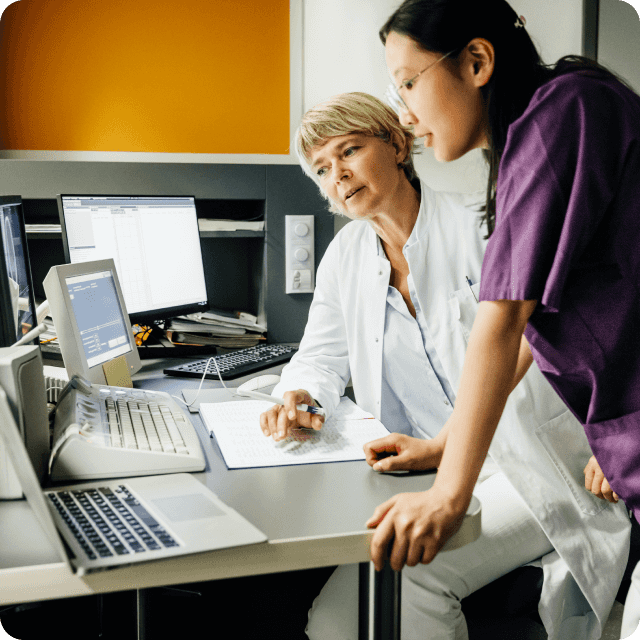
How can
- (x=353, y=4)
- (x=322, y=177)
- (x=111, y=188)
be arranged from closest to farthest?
(x=322, y=177) → (x=111, y=188) → (x=353, y=4)

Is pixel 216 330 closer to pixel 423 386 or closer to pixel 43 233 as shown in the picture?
pixel 43 233

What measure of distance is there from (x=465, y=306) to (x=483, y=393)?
0.65 m

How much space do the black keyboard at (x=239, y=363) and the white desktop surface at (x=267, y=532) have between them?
668 mm

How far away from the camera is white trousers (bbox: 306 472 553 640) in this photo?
1.03 meters

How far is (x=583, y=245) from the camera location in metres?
0.75

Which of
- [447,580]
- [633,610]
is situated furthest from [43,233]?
[633,610]

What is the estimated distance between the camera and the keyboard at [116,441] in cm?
91

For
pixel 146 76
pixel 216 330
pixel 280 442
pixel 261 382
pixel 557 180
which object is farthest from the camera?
pixel 146 76

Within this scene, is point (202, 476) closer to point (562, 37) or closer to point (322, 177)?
point (322, 177)

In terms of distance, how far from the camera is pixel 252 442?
111cm

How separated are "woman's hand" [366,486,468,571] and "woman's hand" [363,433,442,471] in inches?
8.0

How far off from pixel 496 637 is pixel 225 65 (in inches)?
96.7

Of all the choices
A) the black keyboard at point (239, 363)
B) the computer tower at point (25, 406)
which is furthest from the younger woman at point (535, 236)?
the black keyboard at point (239, 363)

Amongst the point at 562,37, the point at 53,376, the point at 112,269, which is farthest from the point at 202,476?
the point at 562,37
